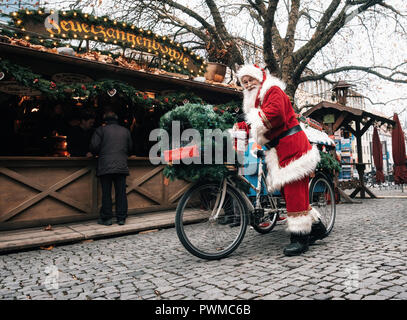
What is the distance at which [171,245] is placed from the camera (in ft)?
14.3

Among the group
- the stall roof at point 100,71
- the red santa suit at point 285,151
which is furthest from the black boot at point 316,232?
the stall roof at point 100,71

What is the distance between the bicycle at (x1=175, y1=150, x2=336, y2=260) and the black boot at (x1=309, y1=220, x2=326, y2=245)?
48 cm

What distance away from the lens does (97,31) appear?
7.13 m

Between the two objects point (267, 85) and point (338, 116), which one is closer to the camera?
point (267, 85)

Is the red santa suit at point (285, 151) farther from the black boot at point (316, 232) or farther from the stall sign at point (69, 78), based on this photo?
the stall sign at point (69, 78)

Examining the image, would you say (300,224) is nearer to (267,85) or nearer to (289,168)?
(289,168)

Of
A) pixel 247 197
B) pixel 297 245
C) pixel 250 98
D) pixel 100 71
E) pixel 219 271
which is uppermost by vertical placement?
pixel 100 71

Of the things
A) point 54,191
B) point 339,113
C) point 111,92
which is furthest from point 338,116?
point 54,191

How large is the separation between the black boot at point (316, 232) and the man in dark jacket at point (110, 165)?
3.27 m

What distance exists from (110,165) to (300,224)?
3472 mm

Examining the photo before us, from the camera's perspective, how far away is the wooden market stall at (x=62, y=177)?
532 cm

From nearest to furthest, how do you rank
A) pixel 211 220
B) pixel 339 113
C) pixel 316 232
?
pixel 211 220 → pixel 316 232 → pixel 339 113

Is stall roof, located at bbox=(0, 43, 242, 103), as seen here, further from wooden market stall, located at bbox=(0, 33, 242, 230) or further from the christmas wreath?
the christmas wreath

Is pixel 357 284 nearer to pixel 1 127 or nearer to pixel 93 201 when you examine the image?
pixel 93 201
